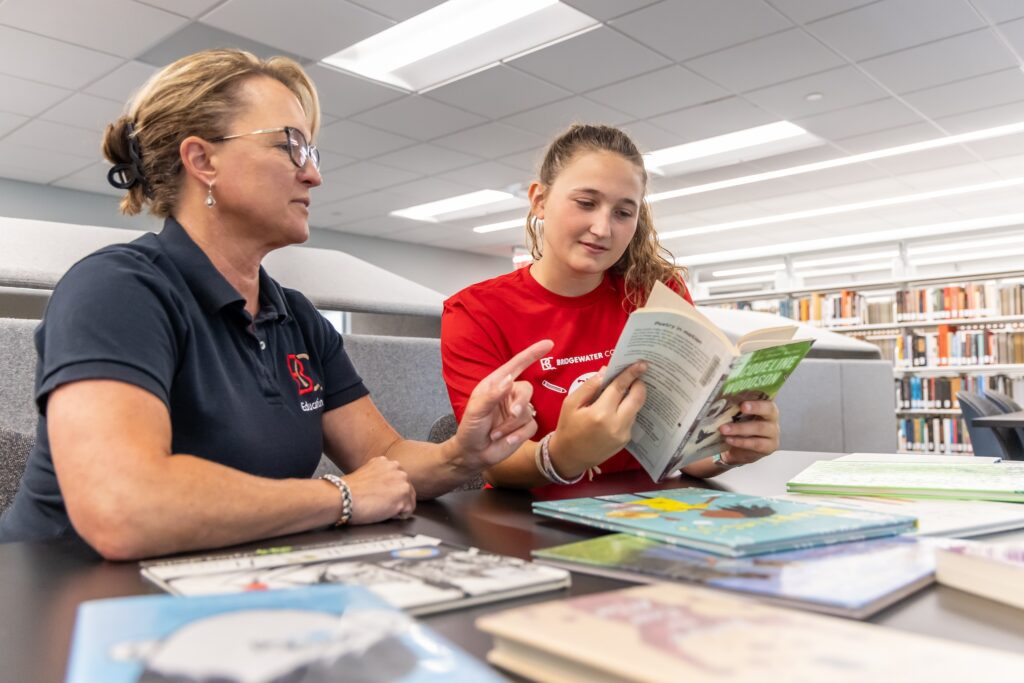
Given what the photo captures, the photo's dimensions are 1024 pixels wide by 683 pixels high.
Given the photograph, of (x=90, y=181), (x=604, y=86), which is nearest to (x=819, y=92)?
(x=604, y=86)

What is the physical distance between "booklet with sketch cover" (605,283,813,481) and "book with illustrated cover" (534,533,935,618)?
0.26 metres

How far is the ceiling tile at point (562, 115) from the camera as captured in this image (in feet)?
16.7

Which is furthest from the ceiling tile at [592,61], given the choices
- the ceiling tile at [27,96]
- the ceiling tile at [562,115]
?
the ceiling tile at [27,96]

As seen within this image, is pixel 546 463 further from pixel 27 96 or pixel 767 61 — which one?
pixel 27 96

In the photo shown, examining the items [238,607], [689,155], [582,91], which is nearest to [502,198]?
[689,155]

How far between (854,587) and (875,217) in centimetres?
888

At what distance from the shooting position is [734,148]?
6.16 m

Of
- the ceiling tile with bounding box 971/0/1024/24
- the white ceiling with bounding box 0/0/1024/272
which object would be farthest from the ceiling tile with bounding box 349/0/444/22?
the ceiling tile with bounding box 971/0/1024/24

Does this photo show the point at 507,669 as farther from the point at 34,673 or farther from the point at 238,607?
the point at 34,673

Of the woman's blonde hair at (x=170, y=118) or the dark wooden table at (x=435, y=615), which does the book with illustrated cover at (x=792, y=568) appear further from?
the woman's blonde hair at (x=170, y=118)

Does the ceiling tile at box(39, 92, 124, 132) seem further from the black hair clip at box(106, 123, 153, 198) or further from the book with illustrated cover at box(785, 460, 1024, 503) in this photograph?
the book with illustrated cover at box(785, 460, 1024, 503)

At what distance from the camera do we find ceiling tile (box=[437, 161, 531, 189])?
6.52 meters

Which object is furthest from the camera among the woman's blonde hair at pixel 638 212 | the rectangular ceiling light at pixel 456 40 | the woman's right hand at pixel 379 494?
the rectangular ceiling light at pixel 456 40

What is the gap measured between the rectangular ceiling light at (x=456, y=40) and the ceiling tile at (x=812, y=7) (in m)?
0.91
